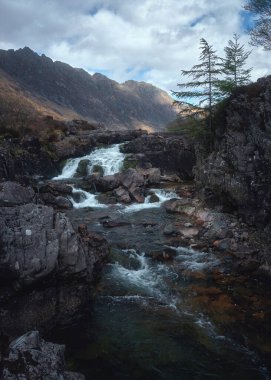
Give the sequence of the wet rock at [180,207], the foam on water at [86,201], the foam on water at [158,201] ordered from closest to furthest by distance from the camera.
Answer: the wet rock at [180,207] → the foam on water at [158,201] → the foam on water at [86,201]

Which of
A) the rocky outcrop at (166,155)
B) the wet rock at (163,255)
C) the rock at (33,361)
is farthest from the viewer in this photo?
the rocky outcrop at (166,155)

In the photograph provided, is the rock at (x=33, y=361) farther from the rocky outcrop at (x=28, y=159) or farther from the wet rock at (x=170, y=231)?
the rocky outcrop at (x=28, y=159)

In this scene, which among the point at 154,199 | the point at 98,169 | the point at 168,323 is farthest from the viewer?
the point at 98,169

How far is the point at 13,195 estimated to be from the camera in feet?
60.7

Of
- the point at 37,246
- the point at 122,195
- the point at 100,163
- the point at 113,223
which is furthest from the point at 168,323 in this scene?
the point at 100,163

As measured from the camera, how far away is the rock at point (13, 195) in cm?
1730

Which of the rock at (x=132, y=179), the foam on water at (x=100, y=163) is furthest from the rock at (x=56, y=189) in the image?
the foam on water at (x=100, y=163)

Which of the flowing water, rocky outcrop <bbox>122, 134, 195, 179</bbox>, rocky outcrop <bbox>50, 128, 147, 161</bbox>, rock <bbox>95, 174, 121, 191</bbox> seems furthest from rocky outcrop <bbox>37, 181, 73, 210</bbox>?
rocky outcrop <bbox>122, 134, 195, 179</bbox>

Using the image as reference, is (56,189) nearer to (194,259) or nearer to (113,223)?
(113,223)

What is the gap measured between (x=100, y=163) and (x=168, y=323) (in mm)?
33107

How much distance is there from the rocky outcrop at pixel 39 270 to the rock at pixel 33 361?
140 inches

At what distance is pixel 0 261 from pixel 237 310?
970 centimetres

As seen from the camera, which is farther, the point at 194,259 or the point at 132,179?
the point at 132,179

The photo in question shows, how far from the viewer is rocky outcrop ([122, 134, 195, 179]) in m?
46.2
